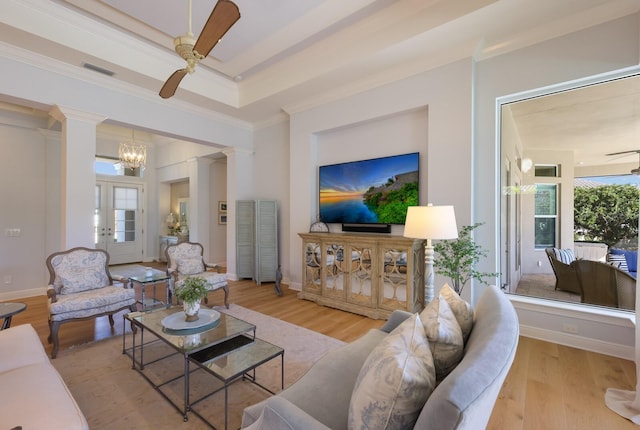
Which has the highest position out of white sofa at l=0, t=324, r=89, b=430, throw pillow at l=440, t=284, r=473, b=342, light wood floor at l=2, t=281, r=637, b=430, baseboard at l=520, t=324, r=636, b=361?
throw pillow at l=440, t=284, r=473, b=342

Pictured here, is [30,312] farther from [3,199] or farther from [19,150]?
[19,150]

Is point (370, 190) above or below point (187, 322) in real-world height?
above

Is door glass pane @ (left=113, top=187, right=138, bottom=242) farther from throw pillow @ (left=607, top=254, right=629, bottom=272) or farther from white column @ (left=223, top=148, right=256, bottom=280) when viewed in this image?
throw pillow @ (left=607, top=254, right=629, bottom=272)

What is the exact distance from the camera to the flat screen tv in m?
3.92

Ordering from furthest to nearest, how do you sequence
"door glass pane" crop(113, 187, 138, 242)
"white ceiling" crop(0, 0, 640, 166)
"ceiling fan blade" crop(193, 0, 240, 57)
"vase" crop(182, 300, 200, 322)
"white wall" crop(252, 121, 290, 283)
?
"door glass pane" crop(113, 187, 138, 242) < "white wall" crop(252, 121, 290, 283) < "white ceiling" crop(0, 0, 640, 166) < "vase" crop(182, 300, 200, 322) < "ceiling fan blade" crop(193, 0, 240, 57)

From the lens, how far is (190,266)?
13.8 feet

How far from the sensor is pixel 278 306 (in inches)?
163

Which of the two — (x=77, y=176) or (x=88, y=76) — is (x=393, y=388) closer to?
(x=77, y=176)

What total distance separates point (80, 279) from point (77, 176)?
1418 mm

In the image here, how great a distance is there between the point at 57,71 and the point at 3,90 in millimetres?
599

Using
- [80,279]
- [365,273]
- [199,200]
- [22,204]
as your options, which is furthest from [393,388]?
[199,200]

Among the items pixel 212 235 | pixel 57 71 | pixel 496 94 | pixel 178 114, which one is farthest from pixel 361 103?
pixel 212 235

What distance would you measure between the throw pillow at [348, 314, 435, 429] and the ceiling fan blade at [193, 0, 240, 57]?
2029mm

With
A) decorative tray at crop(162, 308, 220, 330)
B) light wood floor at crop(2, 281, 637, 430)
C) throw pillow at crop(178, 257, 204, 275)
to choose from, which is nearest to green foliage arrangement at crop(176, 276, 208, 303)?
decorative tray at crop(162, 308, 220, 330)
